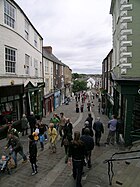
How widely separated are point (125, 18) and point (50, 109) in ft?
80.8

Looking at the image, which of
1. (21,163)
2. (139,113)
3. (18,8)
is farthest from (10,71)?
(139,113)

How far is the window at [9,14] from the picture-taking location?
14211mm

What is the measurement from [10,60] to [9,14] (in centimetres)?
295

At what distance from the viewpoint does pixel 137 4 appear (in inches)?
433

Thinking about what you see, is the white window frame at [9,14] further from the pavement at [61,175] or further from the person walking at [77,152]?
the person walking at [77,152]

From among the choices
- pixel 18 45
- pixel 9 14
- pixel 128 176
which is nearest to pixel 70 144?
pixel 128 176

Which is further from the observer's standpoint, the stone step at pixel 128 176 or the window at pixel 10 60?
the window at pixel 10 60

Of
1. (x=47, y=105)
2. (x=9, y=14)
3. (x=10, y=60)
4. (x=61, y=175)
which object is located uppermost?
(x=9, y=14)

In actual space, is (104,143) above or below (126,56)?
below

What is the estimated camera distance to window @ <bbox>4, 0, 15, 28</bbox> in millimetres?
14211

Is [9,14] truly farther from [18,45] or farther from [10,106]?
[10,106]

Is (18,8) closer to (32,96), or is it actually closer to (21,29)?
(21,29)

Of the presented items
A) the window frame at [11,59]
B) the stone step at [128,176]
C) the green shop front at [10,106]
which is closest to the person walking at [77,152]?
the stone step at [128,176]

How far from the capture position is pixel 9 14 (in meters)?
14.8
